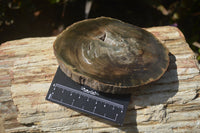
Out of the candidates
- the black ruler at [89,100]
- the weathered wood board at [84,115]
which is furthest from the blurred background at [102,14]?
the black ruler at [89,100]

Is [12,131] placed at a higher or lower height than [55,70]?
lower

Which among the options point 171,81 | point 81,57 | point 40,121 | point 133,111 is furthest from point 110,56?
point 40,121

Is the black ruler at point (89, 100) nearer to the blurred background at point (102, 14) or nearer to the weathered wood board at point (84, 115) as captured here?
the weathered wood board at point (84, 115)

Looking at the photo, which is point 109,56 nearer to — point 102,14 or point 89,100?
point 89,100

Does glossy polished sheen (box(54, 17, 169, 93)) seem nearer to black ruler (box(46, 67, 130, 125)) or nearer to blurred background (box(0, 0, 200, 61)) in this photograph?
black ruler (box(46, 67, 130, 125))

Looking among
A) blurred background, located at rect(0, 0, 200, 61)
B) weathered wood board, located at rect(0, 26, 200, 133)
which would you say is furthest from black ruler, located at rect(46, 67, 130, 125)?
blurred background, located at rect(0, 0, 200, 61)

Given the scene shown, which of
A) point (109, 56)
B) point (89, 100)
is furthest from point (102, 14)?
point (89, 100)

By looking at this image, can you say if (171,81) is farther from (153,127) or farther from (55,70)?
(55,70)
